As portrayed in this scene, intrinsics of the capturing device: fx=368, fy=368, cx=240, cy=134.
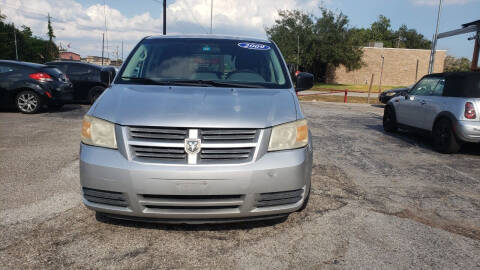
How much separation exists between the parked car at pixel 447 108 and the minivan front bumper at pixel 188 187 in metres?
5.09

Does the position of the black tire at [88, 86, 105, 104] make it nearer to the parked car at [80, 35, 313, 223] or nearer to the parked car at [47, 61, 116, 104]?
the parked car at [47, 61, 116, 104]

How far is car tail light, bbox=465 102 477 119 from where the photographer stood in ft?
21.1

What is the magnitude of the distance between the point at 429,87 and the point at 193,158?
6926 mm

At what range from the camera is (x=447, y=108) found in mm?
6902

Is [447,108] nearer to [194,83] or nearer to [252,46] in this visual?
[252,46]

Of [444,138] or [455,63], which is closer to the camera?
[444,138]

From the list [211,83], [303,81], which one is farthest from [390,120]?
[211,83]

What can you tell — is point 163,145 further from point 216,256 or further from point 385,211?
point 385,211

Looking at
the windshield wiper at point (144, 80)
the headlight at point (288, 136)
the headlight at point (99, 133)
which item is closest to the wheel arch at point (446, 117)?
the headlight at point (288, 136)

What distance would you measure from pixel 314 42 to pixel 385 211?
44756mm

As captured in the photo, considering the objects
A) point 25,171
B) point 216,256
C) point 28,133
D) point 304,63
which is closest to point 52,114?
point 28,133

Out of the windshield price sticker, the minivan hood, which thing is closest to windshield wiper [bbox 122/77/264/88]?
the minivan hood

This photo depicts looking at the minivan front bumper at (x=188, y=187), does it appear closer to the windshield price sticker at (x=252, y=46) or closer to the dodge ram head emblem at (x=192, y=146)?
the dodge ram head emblem at (x=192, y=146)

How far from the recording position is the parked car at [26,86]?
10.3 m
